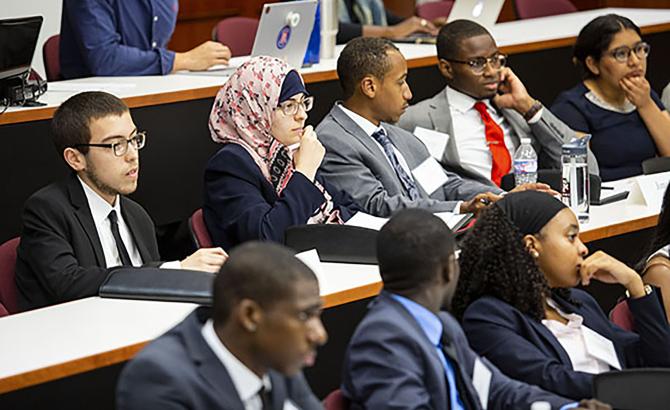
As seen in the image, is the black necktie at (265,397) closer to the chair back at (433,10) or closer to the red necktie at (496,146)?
the red necktie at (496,146)

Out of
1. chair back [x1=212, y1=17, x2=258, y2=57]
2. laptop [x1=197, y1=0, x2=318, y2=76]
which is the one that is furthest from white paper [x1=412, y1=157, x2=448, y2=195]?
chair back [x1=212, y1=17, x2=258, y2=57]

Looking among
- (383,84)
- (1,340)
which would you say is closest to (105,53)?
(383,84)

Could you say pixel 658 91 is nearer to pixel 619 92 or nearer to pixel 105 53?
pixel 619 92

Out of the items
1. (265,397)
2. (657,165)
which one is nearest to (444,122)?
(657,165)

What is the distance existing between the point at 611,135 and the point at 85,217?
2.49m

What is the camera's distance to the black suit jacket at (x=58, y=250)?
120 inches

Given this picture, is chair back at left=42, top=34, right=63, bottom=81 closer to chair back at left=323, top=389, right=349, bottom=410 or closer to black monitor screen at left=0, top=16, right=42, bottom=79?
black monitor screen at left=0, top=16, right=42, bottom=79

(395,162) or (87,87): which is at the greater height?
(395,162)

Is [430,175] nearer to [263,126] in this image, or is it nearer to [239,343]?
[263,126]

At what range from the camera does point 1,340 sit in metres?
2.63

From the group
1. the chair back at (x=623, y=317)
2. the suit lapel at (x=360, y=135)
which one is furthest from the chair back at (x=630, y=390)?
the suit lapel at (x=360, y=135)

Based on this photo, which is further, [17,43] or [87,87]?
[87,87]

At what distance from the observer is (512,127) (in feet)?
15.0

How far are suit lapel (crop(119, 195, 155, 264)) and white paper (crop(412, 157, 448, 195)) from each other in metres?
1.10
